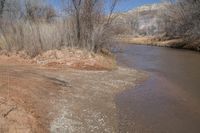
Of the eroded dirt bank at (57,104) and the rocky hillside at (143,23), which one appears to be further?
the rocky hillside at (143,23)

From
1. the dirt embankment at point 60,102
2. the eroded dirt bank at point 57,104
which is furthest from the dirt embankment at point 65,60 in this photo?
the eroded dirt bank at point 57,104

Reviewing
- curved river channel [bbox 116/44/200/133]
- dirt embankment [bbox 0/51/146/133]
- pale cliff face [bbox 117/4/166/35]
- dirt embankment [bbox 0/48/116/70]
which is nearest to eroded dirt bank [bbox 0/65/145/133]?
dirt embankment [bbox 0/51/146/133]

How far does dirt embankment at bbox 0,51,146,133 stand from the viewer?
6910mm

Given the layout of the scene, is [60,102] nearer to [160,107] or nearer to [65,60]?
[160,107]

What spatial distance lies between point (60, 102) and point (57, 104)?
0.23 m

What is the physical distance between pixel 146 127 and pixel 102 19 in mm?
12605

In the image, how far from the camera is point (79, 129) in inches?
282

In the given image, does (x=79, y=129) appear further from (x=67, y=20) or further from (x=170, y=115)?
(x=67, y=20)

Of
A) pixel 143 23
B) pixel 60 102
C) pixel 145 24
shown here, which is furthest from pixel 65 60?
pixel 143 23

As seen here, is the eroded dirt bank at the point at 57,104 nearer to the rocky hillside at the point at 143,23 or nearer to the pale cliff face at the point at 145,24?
the rocky hillside at the point at 143,23

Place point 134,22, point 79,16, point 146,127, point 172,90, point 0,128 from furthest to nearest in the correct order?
point 134,22
point 79,16
point 172,90
point 146,127
point 0,128

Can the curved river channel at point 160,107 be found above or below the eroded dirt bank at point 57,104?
below

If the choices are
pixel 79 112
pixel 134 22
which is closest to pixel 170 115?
pixel 79 112

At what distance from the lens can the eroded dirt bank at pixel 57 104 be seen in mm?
6879
